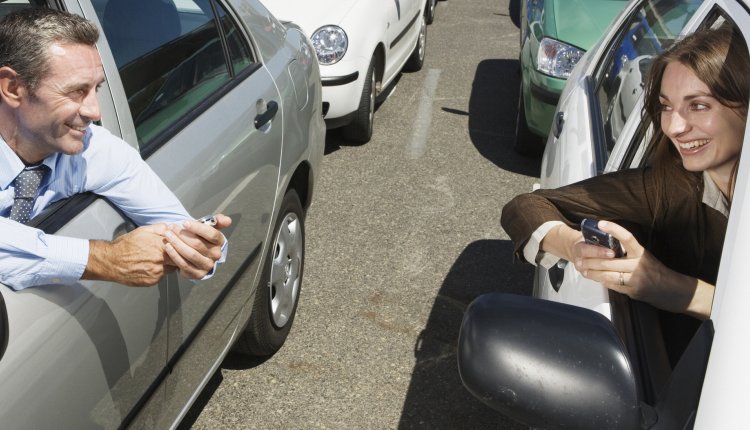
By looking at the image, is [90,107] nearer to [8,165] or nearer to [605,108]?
[8,165]

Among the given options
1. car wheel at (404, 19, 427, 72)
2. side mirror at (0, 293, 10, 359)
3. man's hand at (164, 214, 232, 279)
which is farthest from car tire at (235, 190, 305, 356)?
car wheel at (404, 19, 427, 72)

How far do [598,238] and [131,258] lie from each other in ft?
3.23

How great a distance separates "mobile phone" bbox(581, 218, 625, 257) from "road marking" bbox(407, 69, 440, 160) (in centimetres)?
399

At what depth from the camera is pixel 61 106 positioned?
6.04ft

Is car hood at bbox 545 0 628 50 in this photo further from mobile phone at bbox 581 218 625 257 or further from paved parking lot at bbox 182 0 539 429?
mobile phone at bbox 581 218 625 257

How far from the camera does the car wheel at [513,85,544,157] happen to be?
559 cm

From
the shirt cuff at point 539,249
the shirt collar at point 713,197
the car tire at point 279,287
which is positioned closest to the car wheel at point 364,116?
the car tire at point 279,287

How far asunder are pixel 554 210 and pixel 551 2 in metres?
3.83

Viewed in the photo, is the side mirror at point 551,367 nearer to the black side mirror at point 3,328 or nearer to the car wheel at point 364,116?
the black side mirror at point 3,328

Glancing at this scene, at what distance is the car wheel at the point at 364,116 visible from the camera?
221 inches

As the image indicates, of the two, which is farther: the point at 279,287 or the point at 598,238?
the point at 279,287

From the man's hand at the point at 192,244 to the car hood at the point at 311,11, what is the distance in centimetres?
357

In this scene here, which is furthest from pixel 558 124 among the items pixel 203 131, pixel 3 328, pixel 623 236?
pixel 3 328

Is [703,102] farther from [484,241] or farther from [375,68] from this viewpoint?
[375,68]
